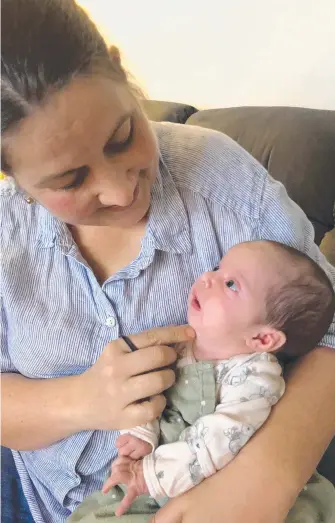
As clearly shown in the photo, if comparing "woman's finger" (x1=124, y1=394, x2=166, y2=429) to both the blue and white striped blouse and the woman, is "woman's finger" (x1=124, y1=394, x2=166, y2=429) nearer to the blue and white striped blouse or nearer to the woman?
the woman

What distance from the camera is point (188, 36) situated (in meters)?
2.19

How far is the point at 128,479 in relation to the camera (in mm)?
931

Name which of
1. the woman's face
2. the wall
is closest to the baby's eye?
the woman's face

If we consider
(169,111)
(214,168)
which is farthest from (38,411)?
(169,111)

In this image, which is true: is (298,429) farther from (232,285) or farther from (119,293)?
(119,293)

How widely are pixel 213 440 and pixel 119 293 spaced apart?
1.05ft

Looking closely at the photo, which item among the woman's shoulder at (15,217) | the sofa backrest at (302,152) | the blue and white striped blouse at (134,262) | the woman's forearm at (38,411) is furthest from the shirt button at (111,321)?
the sofa backrest at (302,152)

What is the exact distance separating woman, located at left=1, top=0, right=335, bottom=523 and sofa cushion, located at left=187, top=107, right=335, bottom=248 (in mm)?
535

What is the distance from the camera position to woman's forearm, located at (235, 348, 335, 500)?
0.92 metres

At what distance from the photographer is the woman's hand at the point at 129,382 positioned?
3.15 ft

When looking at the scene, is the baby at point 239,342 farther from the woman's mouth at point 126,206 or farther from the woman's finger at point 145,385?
the woman's mouth at point 126,206

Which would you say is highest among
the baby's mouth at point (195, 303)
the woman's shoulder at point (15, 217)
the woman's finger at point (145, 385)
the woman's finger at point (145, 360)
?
the woman's shoulder at point (15, 217)

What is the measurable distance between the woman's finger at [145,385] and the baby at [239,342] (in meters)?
0.06

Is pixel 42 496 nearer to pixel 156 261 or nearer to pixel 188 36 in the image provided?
pixel 156 261
